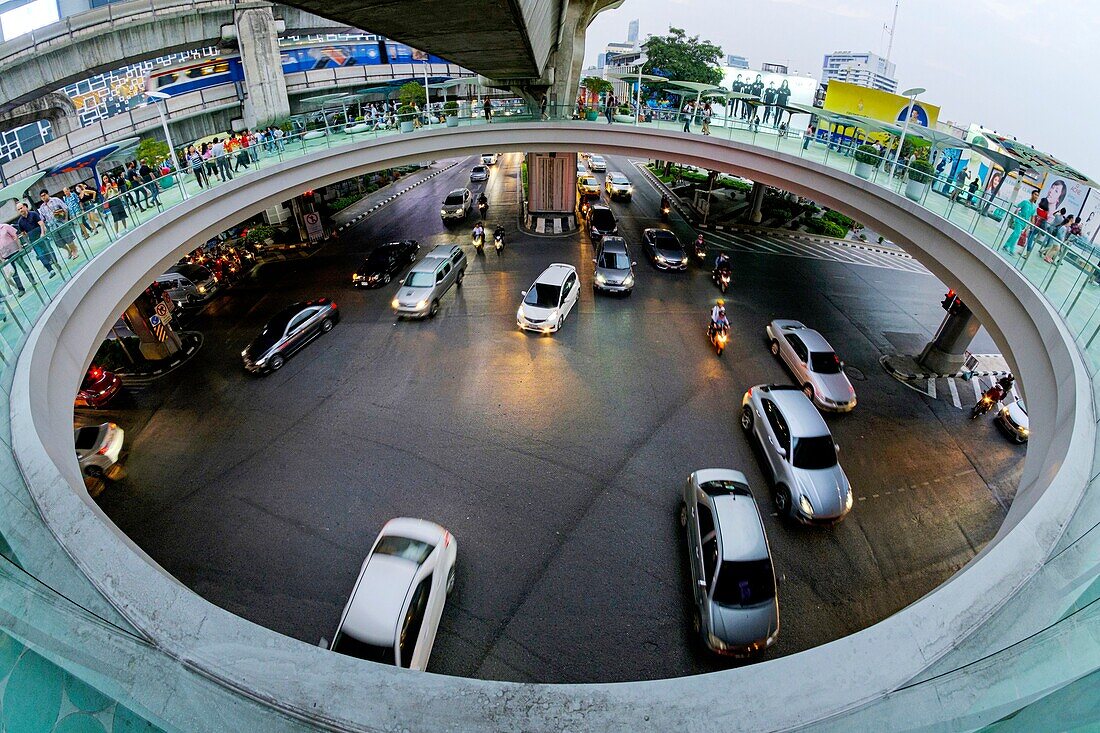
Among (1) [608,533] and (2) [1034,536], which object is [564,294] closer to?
(1) [608,533]

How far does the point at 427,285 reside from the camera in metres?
16.2

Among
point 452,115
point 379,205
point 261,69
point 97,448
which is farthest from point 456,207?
point 97,448

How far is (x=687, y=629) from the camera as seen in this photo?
24.0 feet

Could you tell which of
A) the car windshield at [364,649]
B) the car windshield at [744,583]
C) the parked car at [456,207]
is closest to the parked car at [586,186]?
the parked car at [456,207]

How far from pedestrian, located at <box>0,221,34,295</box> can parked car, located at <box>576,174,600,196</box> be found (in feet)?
81.9

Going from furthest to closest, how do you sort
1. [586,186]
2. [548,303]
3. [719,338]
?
1. [586,186]
2. [548,303]
3. [719,338]

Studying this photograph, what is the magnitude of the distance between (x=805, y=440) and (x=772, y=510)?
1.51 meters

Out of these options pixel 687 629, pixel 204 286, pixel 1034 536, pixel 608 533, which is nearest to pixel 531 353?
pixel 608 533

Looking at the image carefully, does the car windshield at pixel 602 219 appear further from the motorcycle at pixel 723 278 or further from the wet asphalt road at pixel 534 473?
the wet asphalt road at pixel 534 473

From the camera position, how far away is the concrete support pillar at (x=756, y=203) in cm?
2566

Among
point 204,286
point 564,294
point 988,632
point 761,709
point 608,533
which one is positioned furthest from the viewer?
point 204,286

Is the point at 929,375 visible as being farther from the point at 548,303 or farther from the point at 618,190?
the point at 618,190

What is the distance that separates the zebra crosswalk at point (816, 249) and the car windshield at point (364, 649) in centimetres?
2153

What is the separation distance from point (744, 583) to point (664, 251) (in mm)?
15380
